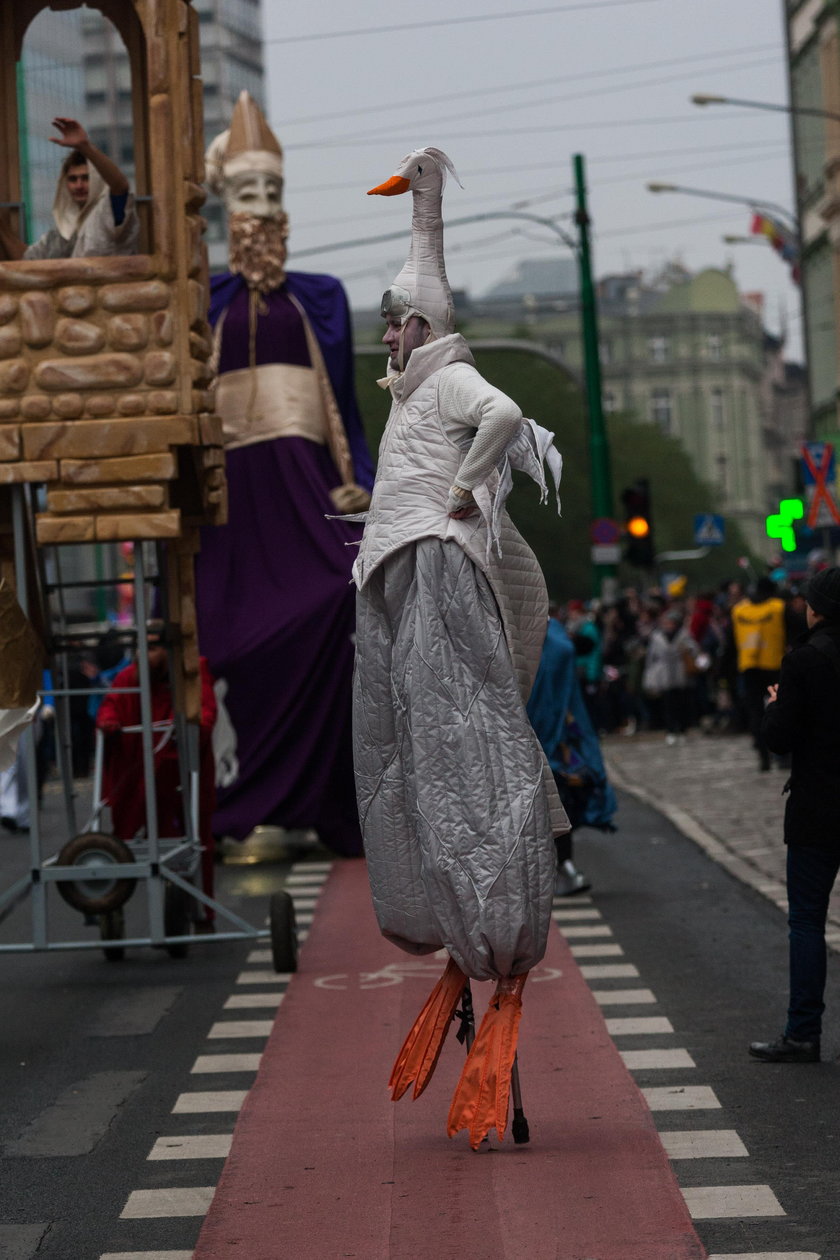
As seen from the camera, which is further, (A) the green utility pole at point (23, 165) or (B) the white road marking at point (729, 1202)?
(A) the green utility pole at point (23, 165)

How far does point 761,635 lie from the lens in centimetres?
2245

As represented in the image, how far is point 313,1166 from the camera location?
662cm

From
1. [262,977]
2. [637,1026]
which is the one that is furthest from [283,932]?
[637,1026]

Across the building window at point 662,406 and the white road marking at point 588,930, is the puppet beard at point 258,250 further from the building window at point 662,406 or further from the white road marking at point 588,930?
the building window at point 662,406

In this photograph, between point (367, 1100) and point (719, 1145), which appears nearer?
point (719, 1145)

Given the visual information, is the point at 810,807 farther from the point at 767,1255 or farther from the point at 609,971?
the point at 767,1255

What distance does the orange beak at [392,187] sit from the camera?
7.09 m

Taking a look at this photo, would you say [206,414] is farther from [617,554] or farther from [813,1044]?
[617,554]

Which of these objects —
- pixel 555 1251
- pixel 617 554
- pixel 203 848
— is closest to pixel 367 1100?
pixel 555 1251

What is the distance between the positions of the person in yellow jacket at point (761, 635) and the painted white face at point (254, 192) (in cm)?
818

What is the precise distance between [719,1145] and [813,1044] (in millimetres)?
1396

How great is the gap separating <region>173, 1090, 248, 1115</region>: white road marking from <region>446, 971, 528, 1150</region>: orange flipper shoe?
117cm

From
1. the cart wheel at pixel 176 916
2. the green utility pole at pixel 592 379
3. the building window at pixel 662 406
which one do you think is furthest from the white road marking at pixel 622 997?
the building window at pixel 662 406

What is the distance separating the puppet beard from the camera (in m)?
15.9
